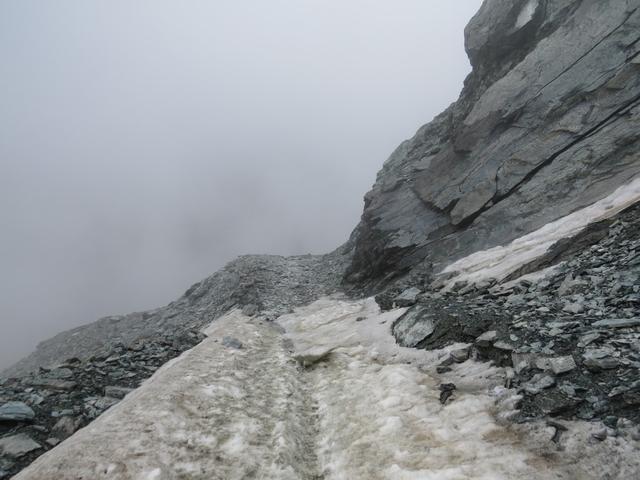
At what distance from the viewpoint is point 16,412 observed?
1080 centimetres

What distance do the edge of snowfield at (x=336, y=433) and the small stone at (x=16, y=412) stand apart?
330cm

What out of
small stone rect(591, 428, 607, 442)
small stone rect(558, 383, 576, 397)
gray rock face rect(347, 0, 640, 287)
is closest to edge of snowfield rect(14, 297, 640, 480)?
small stone rect(591, 428, 607, 442)

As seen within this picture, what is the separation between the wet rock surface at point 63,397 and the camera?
9.61 m

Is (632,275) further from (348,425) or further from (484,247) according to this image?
(484,247)

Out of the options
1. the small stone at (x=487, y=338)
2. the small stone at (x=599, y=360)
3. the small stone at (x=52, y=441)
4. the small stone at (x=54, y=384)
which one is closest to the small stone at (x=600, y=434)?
the small stone at (x=599, y=360)

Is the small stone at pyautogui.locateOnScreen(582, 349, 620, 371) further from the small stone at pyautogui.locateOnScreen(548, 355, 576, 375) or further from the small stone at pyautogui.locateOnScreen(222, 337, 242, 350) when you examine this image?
the small stone at pyautogui.locateOnScreen(222, 337, 242, 350)

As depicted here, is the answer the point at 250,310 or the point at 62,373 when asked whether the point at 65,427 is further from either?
the point at 250,310

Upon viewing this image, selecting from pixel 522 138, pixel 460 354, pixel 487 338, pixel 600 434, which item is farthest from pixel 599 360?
pixel 522 138

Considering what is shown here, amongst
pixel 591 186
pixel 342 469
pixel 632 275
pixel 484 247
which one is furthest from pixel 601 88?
pixel 342 469

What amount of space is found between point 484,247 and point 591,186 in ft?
20.6

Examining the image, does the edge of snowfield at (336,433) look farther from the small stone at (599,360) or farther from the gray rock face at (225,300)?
the gray rock face at (225,300)

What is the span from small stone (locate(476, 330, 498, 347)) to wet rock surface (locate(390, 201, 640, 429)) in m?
0.03

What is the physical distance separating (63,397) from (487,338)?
13888 mm

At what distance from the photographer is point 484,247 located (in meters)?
22.5
